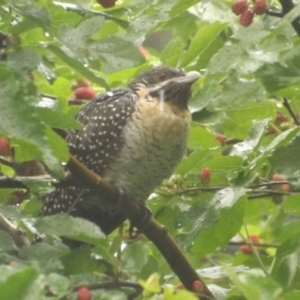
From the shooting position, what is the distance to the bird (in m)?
3.55

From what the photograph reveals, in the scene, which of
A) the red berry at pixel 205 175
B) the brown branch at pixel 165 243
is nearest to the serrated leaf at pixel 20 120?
the brown branch at pixel 165 243

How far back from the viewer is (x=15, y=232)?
308 centimetres

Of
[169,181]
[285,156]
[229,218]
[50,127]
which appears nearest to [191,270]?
[229,218]

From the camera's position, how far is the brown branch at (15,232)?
9.96 feet

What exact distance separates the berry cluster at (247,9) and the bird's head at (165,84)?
1.16 m

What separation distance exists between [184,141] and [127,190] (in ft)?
1.08

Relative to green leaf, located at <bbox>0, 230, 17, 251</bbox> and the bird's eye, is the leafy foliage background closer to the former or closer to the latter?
green leaf, located at <bbox>0, 230, 17, 251</bbox>

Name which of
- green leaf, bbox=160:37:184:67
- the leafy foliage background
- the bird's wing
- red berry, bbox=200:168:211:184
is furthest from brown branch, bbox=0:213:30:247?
green leaf, bbox=160:37:184:67

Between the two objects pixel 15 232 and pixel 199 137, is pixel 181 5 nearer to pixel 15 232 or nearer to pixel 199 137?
pixel 199 137

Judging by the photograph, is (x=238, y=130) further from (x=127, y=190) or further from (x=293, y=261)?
(x=293, y=261)

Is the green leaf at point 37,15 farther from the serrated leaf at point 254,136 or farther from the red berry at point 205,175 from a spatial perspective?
the red berry at point 205,175

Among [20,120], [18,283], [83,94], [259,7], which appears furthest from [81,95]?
[18,283]

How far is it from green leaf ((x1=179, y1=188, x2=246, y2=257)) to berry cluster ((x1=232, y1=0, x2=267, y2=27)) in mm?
551

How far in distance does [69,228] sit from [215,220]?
81cm
